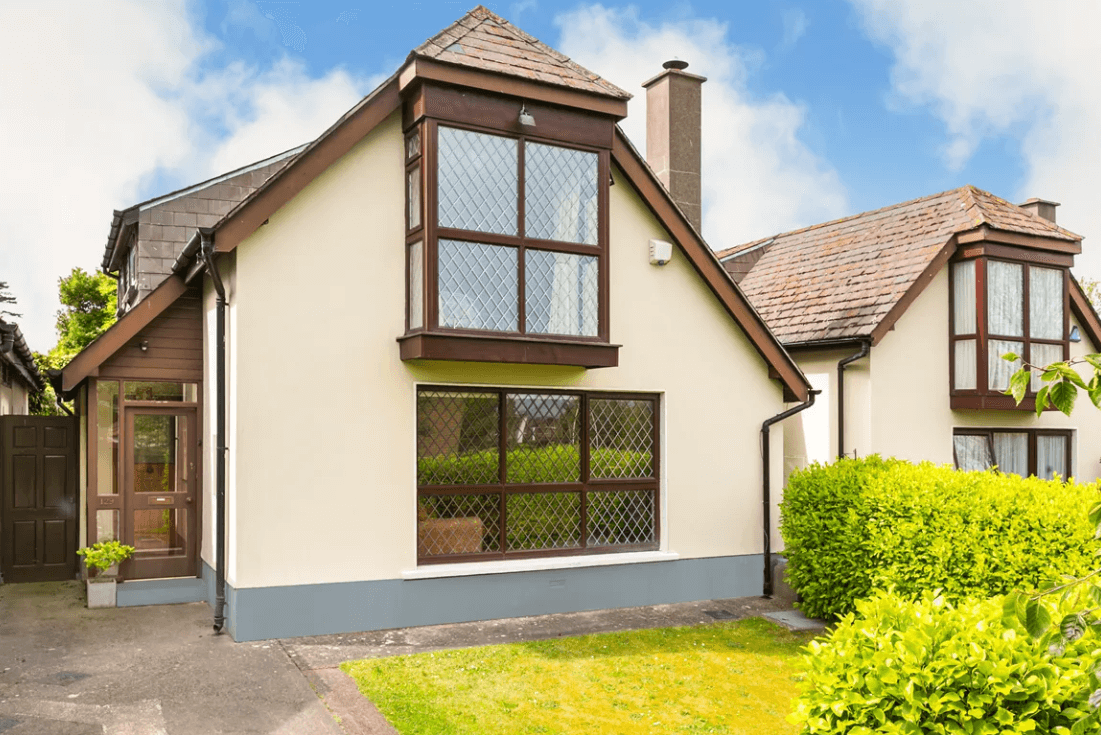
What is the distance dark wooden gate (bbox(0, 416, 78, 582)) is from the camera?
12039 millimetres

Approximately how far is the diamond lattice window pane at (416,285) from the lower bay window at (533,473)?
901mm

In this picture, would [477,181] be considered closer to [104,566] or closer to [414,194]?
[414,194]

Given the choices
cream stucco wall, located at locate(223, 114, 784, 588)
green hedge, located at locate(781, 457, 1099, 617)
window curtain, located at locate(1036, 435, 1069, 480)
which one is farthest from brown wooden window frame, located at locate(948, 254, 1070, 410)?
cream stucco wall, located at locate(223, 114, 784, 588)

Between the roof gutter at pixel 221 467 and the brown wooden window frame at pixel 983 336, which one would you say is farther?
the brown wooden window frame at pixel 983 336

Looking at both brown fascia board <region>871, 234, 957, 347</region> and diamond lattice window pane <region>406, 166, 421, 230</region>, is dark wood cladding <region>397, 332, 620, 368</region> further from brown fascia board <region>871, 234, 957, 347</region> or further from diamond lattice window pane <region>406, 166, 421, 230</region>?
brown fascia board <region>871, 234, 957, 347</region>

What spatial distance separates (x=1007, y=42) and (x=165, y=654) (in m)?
20.9

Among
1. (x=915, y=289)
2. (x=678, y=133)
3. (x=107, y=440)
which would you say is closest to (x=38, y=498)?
(x=107, y=440)

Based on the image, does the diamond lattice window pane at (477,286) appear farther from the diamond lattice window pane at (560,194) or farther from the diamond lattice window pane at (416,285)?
the diamond lattice window pane at (560,194)

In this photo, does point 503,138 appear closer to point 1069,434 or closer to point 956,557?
point 956,557

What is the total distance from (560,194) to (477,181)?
1.04 m

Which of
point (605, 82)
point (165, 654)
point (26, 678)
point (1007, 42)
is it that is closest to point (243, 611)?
point (165, 654)

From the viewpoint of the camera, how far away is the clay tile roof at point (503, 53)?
31.5ft

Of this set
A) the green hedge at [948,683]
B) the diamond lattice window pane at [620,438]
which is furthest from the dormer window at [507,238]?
the green hedge at [948,683]

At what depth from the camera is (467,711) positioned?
7180mm
